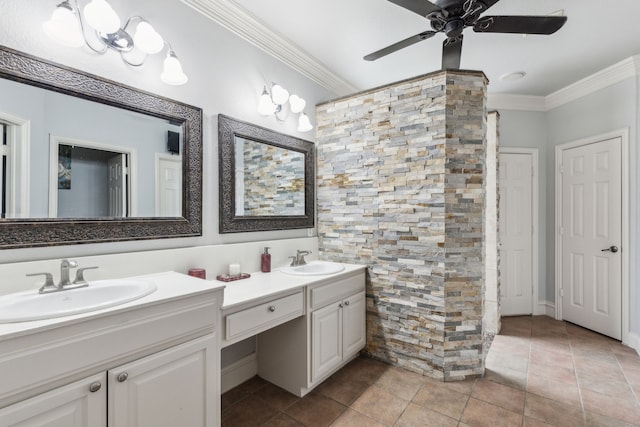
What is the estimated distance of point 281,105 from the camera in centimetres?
248

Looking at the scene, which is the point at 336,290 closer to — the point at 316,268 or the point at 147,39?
the point at 316,268

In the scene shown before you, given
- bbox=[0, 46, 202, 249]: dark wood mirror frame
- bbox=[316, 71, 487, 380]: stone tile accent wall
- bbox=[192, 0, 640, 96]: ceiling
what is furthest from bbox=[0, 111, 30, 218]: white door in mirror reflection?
bbox=[316, 71, 487, 380]: stone tile accent wall

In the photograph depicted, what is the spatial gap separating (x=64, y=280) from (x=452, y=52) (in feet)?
8.14

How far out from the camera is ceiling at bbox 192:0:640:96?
2057 millimetres

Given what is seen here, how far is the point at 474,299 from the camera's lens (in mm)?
2195

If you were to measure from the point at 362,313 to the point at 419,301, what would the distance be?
0.48m

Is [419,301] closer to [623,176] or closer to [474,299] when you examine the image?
[474,299]

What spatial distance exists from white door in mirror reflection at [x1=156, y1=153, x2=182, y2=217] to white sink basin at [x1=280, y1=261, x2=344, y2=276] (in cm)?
89

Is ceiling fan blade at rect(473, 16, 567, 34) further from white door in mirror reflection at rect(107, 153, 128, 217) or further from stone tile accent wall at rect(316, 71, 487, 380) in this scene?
white door in mirror reflection at rect(107, 153, 128, 217)

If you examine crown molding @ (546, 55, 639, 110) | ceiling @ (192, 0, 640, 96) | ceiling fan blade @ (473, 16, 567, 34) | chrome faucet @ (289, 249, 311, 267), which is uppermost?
ceiling @ (192, 0, 640, 96)

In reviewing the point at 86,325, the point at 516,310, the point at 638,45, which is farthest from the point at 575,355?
the point at 86,325

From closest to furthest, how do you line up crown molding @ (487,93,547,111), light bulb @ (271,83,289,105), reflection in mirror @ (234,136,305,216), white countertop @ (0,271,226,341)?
white countertop @ (0,271,226,341) → reflection in mirror @ (234,136,305,216) → light bulb @ (271,83,289,105) → crown molding @ (487,93,547,111)

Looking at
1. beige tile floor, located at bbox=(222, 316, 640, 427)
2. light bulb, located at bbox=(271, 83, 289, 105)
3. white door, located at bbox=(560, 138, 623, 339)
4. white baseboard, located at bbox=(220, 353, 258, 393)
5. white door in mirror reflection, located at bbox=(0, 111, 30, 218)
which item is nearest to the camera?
white door in mirror reflection, located at bbox=(0, 111, 30, 218)

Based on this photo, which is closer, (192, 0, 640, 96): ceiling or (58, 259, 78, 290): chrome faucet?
(58, 259, 78, 290): chrome faucet
